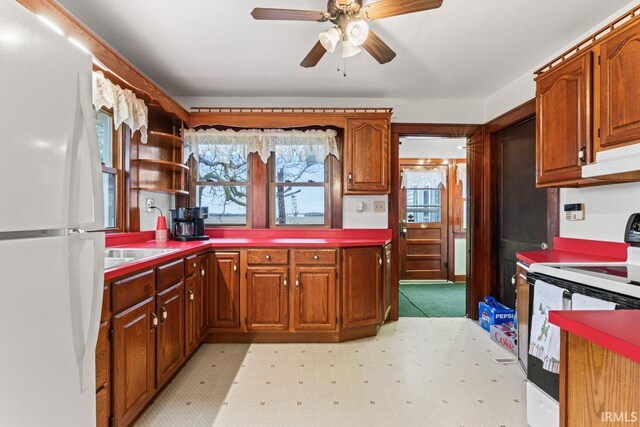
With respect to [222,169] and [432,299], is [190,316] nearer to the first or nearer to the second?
[222,169]

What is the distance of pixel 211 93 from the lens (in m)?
3.29

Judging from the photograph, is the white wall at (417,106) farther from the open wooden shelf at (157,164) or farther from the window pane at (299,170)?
the open wooden shelf at (157,164)

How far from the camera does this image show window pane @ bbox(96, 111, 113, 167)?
93.7 inches

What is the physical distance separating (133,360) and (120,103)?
168cm

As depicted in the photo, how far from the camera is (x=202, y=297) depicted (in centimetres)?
266

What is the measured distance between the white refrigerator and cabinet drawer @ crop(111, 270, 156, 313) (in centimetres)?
55

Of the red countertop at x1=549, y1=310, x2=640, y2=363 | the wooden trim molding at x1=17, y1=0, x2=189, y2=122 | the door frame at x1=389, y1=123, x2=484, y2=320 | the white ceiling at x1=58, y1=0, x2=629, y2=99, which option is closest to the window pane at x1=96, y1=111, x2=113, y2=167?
the wooden trim molding at x1=17, y1=0, x2=189, y2=122

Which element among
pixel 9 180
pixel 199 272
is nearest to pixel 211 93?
pixel 199 272

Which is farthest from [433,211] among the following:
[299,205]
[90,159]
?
[90,159]

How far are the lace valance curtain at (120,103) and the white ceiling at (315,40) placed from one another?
0.41 meters

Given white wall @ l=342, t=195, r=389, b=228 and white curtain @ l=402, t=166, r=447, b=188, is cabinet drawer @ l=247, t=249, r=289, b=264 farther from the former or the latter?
white curtain @ l=402, t=166, r=447, b=188

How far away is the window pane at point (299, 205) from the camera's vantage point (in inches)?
136

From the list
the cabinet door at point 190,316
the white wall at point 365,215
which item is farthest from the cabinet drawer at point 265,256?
the white wall at point 365,215

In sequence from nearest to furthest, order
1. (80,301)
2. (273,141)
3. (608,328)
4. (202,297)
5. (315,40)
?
1. (608,328)
2. (80,301)
3. (315,40)
4. (202,297)
5. (273,141)
